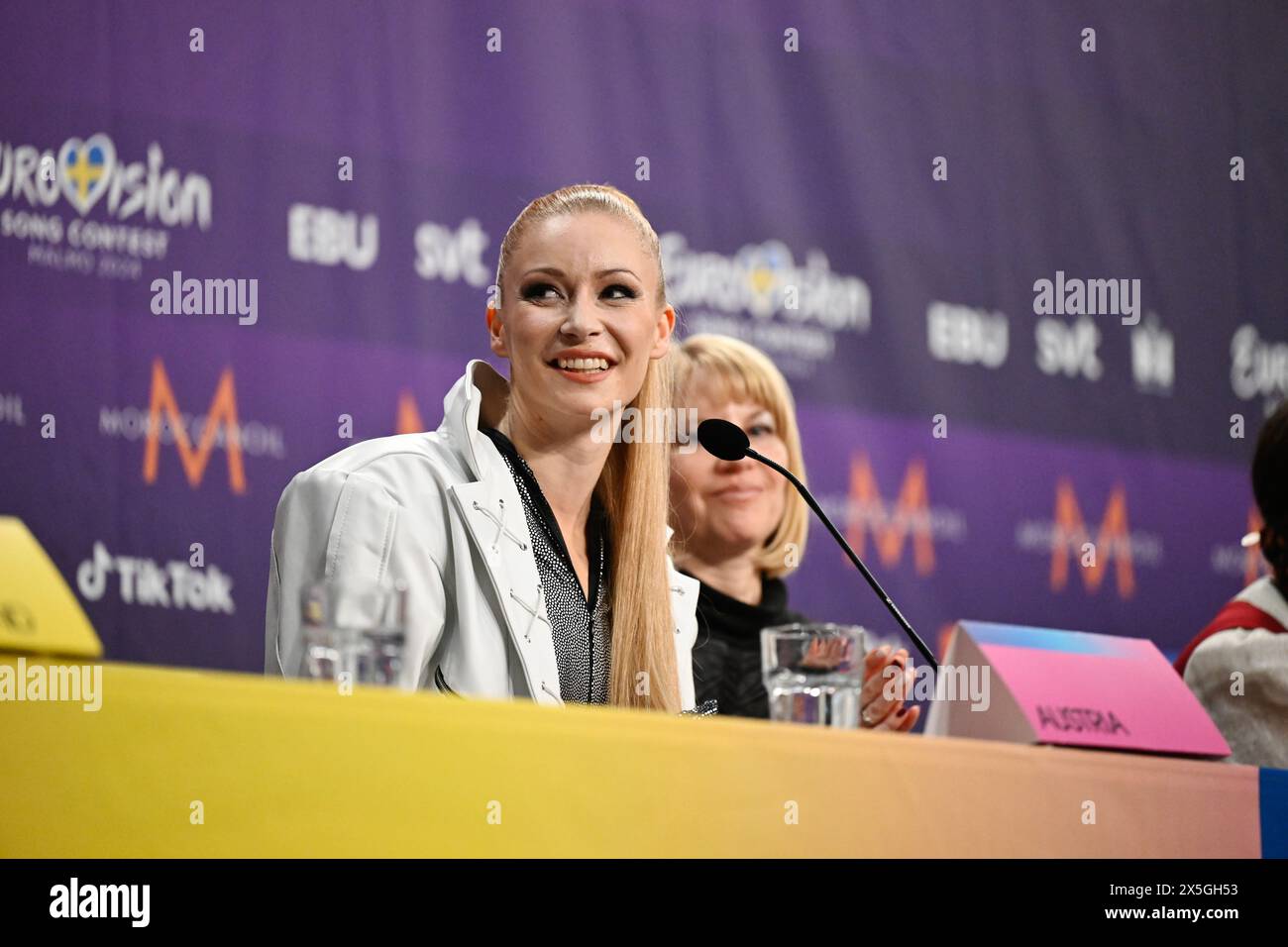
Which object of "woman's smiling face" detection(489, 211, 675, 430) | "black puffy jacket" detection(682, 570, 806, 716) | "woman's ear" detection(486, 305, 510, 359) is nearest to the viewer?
"woman's smiling face" detection(489, 211, 675, 430)

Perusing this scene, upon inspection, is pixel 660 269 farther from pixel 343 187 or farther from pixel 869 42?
pixel 869 42

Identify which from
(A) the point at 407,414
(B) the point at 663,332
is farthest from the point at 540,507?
(A) the point at 407,414

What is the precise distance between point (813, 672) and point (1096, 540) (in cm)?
291

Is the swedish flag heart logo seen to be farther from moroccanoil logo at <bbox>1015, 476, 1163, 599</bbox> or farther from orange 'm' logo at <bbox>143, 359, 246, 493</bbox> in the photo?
moroccanoil logo at <bbox>1015, 476, 1163, 599</bbox>

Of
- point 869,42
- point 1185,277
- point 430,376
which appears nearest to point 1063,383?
point 1185,277

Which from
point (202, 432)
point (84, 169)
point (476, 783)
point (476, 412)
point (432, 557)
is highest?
point (84, 169)

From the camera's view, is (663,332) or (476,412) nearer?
(476,412)

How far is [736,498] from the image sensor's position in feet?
11.2

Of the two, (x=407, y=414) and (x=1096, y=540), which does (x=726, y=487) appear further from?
(x=1096, y=540)

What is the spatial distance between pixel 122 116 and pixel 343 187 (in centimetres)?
46

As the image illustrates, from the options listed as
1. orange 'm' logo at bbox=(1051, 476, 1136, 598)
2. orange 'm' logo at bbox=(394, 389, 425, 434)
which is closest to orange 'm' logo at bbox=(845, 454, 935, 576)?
orange 'm' logo at bbox=(1051, 476, 1136, 598)

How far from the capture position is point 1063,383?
459 centimetres

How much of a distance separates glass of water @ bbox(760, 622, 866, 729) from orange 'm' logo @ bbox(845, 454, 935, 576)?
2175mm

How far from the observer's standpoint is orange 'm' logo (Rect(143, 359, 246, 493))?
2.97 metres
